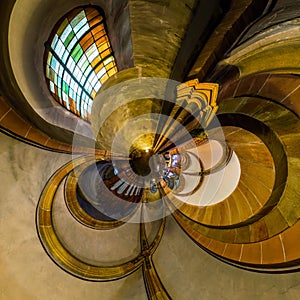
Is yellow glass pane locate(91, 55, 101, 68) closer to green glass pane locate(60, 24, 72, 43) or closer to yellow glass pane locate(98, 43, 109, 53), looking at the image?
yellow glass pane locate(98, 43, 109, 53)

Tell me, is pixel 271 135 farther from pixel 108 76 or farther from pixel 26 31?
pixel 26 31

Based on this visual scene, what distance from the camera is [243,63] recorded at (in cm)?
165

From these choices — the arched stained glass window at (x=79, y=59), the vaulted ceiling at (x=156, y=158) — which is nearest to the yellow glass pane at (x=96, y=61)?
the arched stained glass window at (x=79, y=59)

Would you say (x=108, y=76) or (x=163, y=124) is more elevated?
(x=108, y=76)

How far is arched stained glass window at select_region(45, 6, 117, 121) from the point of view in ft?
4.71

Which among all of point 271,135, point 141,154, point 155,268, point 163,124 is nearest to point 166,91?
point 163,124

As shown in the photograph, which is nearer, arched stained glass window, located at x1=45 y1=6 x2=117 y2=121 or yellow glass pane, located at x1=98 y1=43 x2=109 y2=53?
arched stained glass window, located at x1=45 y1=6 x2=117 y2=121

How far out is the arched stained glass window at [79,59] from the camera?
56.5 inches

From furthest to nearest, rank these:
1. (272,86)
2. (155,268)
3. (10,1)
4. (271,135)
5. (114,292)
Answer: (155,268), (114,292), (271,135), (272,86), (10,1)

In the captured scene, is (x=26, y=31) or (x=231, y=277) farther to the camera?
(x=231, y=277)

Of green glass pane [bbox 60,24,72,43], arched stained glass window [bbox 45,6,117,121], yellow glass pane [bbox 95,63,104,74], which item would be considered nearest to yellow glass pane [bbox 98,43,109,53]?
arched stained glass window [bbox 45,6,117,121]

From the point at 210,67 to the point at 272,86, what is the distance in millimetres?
1022

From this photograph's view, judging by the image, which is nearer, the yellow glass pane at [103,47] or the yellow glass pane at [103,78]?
the yellow glass pane at [103,47]

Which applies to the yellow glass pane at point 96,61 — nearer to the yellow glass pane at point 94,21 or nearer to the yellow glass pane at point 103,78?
the yellow glass pane at point 103,78
